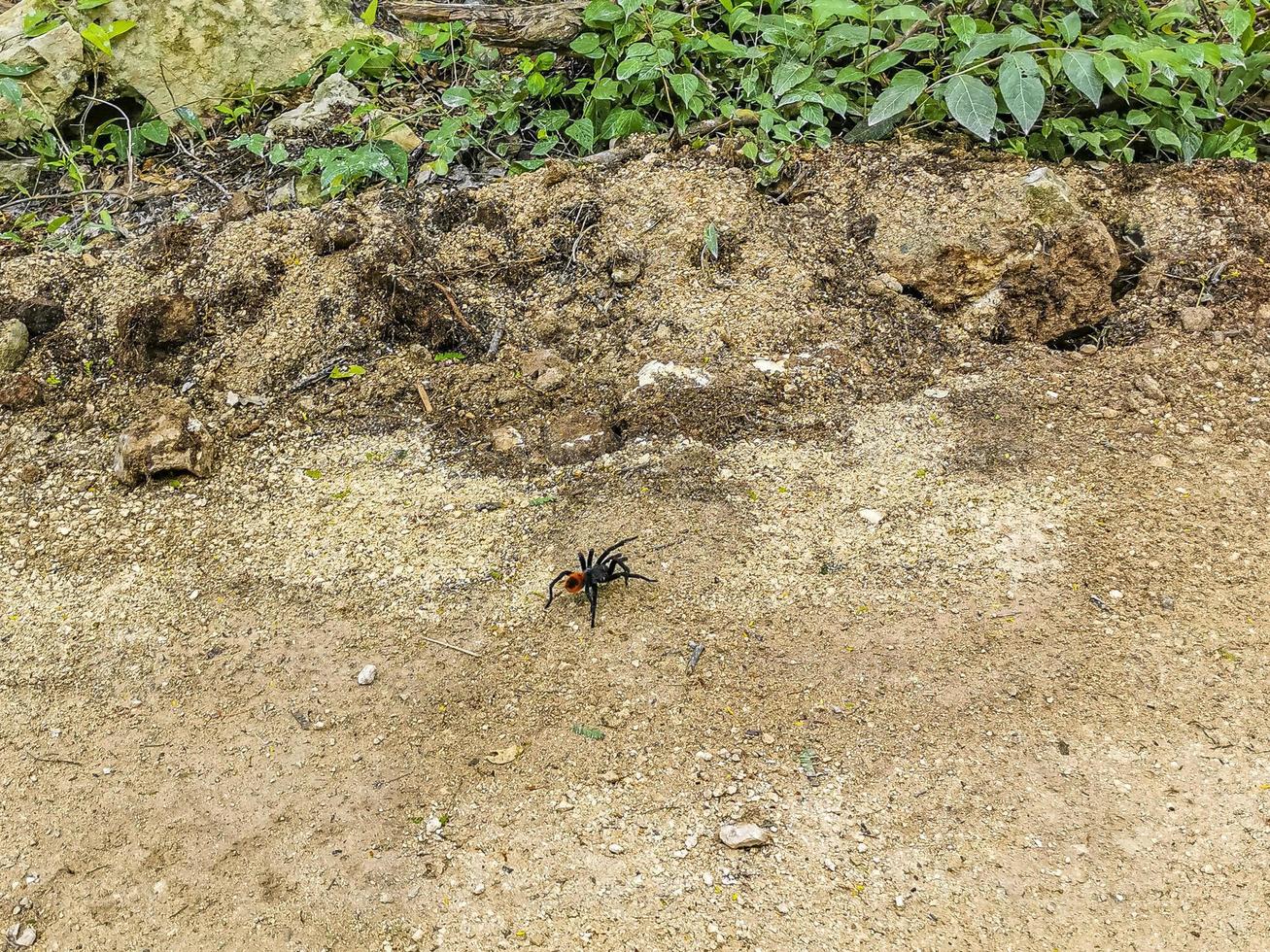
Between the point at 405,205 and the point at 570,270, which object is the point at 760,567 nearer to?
the point at 570,270

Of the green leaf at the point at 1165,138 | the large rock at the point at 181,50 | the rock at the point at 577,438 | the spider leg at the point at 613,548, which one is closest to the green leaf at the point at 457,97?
the large rock at the point at 181,50

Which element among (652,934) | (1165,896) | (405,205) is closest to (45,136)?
(405,205)

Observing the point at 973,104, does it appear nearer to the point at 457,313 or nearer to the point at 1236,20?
the point at 1236,20

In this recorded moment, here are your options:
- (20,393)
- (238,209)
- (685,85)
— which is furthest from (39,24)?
(685,85)

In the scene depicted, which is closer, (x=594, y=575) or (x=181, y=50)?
(x=594, y=575)

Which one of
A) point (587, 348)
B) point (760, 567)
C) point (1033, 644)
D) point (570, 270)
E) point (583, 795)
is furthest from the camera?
point (570, 270)

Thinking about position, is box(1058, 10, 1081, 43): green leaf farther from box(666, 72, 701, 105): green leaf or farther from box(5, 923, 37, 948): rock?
box(5, 923, 37, 948): rock

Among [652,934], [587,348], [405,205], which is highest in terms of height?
[405,205]
